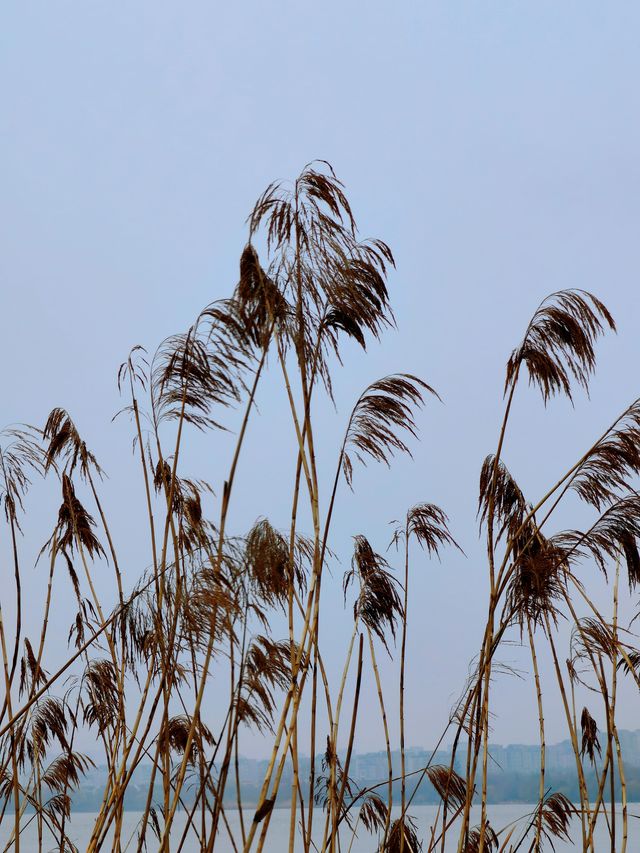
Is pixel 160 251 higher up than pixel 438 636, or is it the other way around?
pixel 160 251

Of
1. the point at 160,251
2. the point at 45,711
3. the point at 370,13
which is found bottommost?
the point at 45,711

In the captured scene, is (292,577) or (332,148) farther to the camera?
(332,148)

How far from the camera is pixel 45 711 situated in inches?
194

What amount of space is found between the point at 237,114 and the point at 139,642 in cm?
1035

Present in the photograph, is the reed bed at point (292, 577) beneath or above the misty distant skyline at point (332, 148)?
beneath

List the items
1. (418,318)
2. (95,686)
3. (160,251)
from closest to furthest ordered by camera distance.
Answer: (95,686), (160,251), (418,318)

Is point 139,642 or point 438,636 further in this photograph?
point 438,636

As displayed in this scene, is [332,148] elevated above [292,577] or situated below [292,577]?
above

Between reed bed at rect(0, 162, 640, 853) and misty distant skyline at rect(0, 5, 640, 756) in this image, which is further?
misty distant skyline at rect(0, 5, 640, 756)

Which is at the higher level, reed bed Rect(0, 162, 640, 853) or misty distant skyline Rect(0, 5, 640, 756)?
misty distant skyline Rect(0, 5, 640, 756)

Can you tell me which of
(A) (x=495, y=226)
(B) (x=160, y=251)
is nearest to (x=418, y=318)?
(A) (x=495, y=226)

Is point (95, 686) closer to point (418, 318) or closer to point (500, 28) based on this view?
point (418, 318)

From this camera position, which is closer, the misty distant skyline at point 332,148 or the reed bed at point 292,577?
the reed bed at point 292,577

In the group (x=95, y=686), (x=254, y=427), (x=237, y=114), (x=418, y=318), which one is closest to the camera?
(x=254, y=427)
